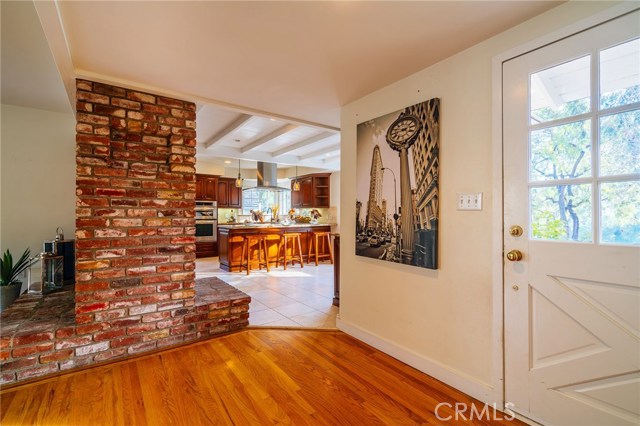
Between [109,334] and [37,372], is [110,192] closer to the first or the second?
[109,334]

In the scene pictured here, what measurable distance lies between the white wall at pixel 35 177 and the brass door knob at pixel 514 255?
4.51 m

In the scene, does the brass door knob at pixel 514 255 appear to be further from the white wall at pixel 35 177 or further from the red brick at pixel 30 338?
the white wall at pixel 35 177

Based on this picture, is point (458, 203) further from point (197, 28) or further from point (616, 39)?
point (197, 28)

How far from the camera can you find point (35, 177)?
10.7 ft

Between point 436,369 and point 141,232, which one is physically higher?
point 141,232

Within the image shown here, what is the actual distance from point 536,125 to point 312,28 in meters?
1.36

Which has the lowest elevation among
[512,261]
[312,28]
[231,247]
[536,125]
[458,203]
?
[231,247]

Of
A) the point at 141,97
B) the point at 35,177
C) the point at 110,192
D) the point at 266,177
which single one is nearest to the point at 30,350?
the point at 110,192

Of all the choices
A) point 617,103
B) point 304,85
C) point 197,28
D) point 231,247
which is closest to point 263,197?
point 231,247

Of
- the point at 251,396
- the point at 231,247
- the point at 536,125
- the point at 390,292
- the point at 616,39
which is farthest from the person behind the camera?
the point at 231,247

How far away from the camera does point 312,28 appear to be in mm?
1621

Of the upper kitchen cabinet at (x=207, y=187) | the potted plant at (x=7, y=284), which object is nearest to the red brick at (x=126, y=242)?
the potted plant at (x=7, y=284)

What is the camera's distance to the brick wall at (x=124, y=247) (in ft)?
6.81

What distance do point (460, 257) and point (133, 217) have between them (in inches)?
99.0
